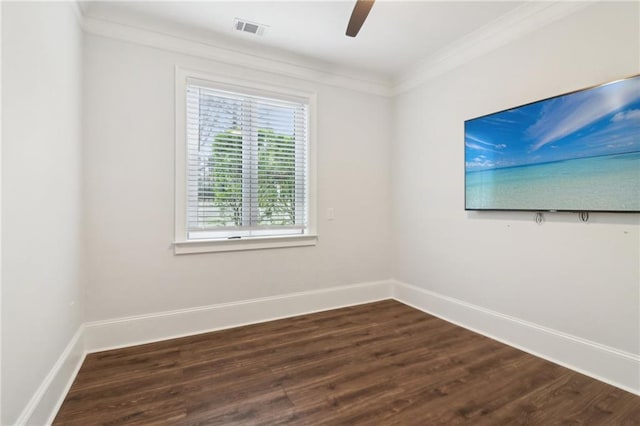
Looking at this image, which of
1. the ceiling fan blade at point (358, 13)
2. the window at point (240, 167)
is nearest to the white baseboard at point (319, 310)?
the window at point (240, 167)

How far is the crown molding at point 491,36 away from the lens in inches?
89.0

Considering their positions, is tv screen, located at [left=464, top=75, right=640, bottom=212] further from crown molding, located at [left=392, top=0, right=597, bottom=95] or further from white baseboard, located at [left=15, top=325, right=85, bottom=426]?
white baseboard, located at [left=15, top=325, right=85, bottom=426]

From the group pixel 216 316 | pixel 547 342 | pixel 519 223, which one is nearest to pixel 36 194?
pixel 216 316

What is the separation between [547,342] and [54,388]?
3.41m

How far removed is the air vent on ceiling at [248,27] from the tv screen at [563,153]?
219 cm

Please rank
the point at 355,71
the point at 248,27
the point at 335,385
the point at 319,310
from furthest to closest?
the point at 355,71 → the point at 319,310 → the point at 248,27 → the point at 335,385

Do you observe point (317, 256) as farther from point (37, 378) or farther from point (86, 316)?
point (37, 378)

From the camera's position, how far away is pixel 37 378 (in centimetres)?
150

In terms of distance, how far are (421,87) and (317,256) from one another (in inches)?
92.8

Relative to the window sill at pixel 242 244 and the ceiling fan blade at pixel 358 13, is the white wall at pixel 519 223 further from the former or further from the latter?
the ceiling fan blade at pixel 358 13

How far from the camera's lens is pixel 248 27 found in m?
2.66

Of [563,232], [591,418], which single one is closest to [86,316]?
[591,418]

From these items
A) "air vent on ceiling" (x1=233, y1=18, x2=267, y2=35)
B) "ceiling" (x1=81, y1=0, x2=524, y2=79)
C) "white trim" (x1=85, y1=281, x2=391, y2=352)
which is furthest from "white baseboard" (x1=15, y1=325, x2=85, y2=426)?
"air vent on ceiling" (x1=233, y1=18, x2=267, y2=35)

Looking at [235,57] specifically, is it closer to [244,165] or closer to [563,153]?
[244,165]
